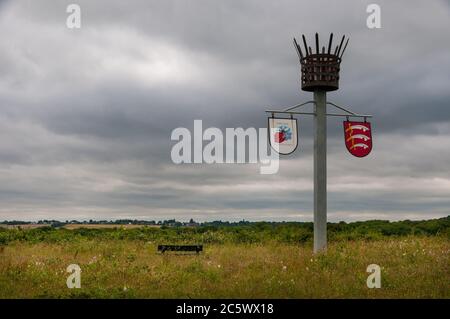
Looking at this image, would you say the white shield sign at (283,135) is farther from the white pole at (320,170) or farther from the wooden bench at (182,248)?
the wooden bench at (182,248)

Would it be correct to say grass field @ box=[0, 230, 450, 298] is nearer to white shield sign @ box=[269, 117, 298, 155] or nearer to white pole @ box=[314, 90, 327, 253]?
white pole @ box=[314, 90, 327, 253]

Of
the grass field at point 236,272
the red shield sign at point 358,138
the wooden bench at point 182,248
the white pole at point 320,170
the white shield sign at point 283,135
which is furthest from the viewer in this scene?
the wooden bench at point 182,248

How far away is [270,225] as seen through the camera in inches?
1273

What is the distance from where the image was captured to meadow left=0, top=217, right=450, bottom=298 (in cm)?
1248

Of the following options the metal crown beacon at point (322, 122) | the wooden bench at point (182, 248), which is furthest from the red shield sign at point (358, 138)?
the wooden bench at point (182, 248)

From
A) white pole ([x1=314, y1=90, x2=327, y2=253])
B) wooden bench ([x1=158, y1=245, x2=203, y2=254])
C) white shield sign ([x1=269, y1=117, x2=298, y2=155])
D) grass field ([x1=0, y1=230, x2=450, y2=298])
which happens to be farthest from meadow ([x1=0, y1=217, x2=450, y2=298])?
white shield sign ([x1=269, y1=117, x2=298, y2=155])

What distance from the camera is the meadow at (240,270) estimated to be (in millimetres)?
12477

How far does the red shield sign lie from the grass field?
3625 mm

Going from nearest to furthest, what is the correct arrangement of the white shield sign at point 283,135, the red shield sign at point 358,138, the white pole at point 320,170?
the white shield sign at point 283,135, the red shield sign at point 358,138, the white pole at point 320,170

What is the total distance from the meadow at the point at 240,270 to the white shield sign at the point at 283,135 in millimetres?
3709

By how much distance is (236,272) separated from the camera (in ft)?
50.4
